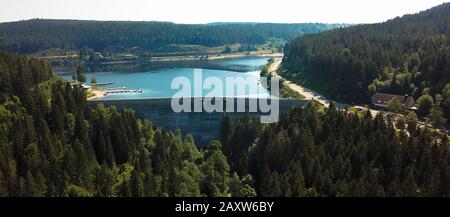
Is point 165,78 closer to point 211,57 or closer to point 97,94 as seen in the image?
point 97,94

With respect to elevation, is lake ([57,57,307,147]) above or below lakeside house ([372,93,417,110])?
below

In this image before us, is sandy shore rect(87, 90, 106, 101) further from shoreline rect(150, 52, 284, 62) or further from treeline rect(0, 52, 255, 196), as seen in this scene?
shoreline rect(150, 52, 284, 62)

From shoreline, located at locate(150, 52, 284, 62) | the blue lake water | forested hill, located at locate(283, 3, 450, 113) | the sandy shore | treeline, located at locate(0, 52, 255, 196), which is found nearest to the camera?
treeline, located at locate(0, 52, 255, 196)

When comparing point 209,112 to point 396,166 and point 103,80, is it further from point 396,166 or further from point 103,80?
point 103,80

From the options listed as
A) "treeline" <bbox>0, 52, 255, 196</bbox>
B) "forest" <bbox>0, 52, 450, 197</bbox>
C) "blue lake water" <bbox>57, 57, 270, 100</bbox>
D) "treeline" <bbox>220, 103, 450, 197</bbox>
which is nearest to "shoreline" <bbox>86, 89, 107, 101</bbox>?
"blue lake water" <bbox>57, 57, 270, 100</bbox>

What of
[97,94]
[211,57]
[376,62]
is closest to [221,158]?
[97,94]

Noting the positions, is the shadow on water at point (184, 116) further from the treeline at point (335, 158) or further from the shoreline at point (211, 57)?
the shoreline at point (211, 57)
